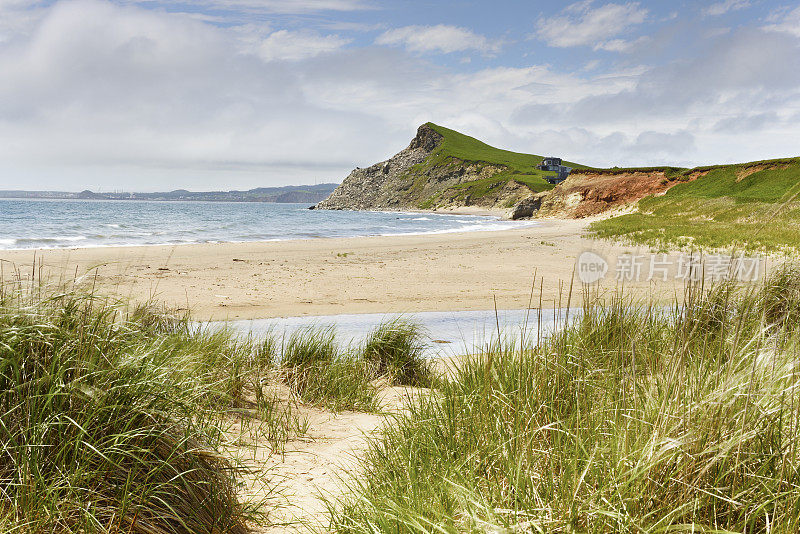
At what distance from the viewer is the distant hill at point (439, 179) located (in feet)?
350

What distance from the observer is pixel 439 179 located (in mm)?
134875

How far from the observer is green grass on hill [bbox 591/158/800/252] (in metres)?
19.3

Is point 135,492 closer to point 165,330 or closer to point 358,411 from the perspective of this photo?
point 358,411

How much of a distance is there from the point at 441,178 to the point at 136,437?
443ft

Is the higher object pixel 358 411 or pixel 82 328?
pixel 82 328

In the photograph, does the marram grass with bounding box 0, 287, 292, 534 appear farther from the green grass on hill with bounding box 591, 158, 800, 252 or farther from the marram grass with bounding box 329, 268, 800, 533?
the green grass on hill with bounding box 591, 158, 800, 252

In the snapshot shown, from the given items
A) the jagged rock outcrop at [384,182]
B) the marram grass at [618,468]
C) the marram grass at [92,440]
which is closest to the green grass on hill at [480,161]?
the jagged rock outcrop at [384,182]

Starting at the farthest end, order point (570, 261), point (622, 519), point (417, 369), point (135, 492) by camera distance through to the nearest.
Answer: point (570, 261)
point (417, 369)
point (135, 492)
point (622, 519)

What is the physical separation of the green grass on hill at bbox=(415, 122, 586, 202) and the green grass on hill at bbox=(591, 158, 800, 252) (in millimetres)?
50686

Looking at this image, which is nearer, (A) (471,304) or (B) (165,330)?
(B) (165,330)

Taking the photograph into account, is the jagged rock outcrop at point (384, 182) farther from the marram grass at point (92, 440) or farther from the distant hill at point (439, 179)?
the marram grass at point (92, 440)

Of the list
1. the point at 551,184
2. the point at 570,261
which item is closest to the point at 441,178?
the point at 551,184

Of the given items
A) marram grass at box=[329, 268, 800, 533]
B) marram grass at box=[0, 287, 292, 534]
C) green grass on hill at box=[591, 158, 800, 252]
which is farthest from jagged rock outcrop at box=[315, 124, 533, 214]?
marram grass at box=[0, 287, 292, 534]

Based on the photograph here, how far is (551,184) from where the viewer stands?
326 feet
